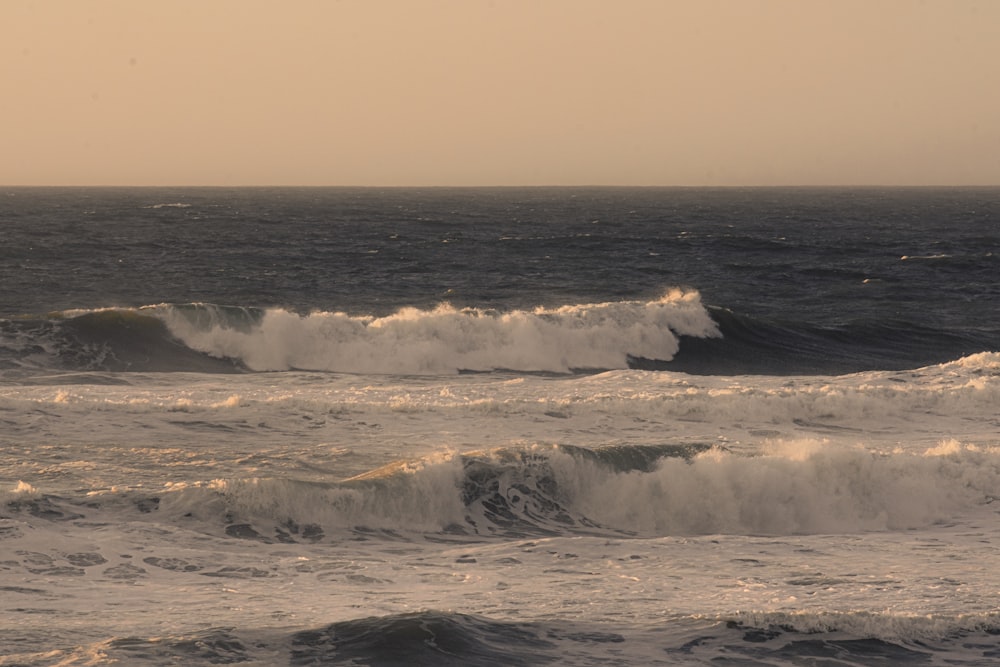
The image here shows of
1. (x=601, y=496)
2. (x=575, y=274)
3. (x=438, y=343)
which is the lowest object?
(x=601, y=496)

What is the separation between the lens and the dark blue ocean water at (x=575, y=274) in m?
31.4

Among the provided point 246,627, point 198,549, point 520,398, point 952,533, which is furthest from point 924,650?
point 520,398

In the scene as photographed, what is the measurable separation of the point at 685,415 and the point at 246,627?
34.8ft

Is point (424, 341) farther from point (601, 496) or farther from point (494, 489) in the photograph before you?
point (601, 496)

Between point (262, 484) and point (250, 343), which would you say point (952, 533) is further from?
point (250, 343)

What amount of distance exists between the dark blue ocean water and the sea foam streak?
1.71 meters

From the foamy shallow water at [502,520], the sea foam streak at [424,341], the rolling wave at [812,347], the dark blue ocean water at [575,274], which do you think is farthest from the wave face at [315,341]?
the foamy shallow water at [502,520]

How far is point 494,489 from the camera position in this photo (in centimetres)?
1410

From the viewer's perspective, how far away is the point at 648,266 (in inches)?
2083

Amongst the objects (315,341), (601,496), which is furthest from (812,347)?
(601,496)


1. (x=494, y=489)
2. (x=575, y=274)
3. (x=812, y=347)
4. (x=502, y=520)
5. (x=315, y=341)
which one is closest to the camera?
(x=502, y=520)

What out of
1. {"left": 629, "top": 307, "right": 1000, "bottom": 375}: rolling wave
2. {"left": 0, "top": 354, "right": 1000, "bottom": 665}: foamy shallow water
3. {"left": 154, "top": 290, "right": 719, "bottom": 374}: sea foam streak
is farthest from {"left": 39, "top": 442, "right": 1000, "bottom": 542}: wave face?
{"left": 629, "top": 307, "right": 1000, "bottom": 375}: rolling wave

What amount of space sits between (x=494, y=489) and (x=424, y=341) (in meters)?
12.0

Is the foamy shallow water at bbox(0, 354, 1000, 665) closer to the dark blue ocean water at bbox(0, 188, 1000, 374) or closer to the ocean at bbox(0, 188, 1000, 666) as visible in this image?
the ocean at bbox(0, 188, 1000, 666)
